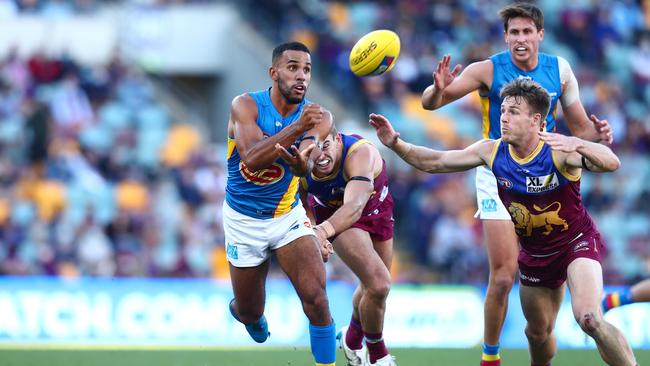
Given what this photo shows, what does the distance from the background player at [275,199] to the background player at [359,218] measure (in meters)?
0.34

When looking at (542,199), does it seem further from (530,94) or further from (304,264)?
(304,264)

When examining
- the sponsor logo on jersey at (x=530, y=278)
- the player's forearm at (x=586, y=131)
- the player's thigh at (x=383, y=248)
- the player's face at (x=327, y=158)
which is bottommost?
the sponsor logo on jersey at (x=530, y=278)

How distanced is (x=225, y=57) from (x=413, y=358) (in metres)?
12.9

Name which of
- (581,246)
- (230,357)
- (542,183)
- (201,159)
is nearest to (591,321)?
(581,246)

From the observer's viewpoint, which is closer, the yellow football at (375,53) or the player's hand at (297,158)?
the player's hand at (297,158)

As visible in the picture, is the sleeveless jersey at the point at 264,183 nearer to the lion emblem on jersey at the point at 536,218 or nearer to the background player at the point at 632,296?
the lion emblem on jersey at the point at 536,218

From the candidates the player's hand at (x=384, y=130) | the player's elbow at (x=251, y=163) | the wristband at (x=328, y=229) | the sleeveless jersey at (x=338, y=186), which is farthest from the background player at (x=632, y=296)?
the player's elbow at (x=251, y=163)

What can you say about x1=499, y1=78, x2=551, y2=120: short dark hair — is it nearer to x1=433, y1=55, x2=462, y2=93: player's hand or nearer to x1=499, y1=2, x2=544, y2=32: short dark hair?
x1=433, y1=55, x2=462, y2=93: player's hand

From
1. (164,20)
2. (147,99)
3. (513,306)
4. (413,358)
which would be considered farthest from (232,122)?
(164,20)

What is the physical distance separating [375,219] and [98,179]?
858 centimetres

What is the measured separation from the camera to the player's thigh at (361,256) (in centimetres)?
965

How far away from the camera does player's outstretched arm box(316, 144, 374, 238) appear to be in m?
9.25

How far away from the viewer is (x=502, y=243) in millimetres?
9516

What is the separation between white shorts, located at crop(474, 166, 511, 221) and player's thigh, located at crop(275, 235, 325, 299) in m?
1.62
